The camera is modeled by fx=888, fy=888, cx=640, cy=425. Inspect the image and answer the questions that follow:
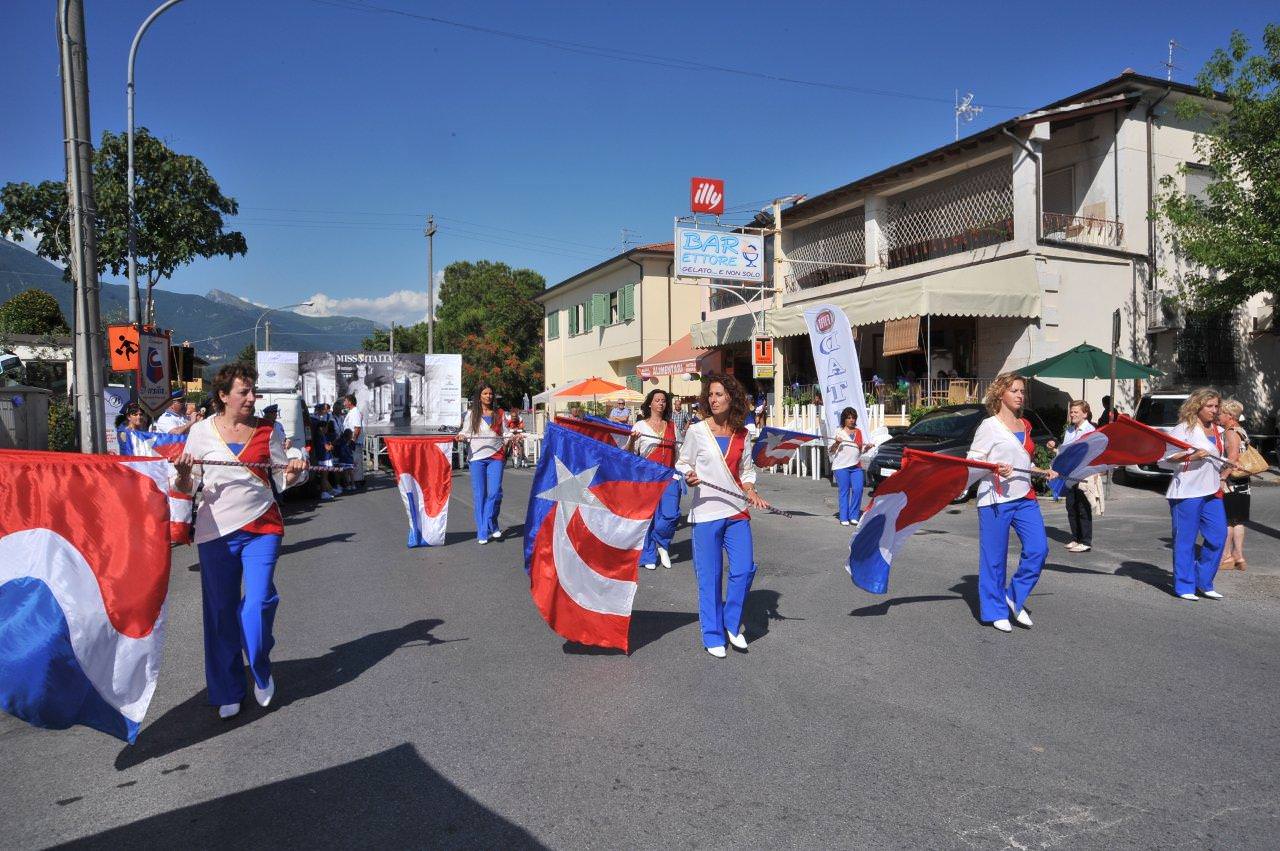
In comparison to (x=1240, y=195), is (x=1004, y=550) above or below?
below

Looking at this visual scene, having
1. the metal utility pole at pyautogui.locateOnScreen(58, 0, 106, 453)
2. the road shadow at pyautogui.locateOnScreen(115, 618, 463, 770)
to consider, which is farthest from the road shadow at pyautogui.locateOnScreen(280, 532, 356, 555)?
the road shadow at pyautogui.locateOnScreen(115, 618, 463, 770)

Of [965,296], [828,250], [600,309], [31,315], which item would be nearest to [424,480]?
[965,296]

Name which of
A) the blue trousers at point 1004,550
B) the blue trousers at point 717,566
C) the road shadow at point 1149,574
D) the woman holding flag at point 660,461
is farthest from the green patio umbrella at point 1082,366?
the blue trousers at point 717,566

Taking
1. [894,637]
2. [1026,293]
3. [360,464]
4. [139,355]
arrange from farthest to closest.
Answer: [360,464]
[1026,293]
[139,355]
[894,637]

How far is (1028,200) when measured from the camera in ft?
61.9

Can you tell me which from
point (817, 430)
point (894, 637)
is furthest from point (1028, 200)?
point (894, 637)

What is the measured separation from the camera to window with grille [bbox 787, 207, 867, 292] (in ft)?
81.5

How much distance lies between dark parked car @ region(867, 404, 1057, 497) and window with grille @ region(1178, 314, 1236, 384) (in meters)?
7.26

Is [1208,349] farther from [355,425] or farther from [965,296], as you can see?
[355,425]

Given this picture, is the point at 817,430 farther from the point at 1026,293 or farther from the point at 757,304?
the point at 757,304

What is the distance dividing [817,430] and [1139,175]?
8.96 m

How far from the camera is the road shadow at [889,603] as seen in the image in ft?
23.3

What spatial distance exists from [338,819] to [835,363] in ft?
39.2

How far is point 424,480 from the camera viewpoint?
10.5 meters
